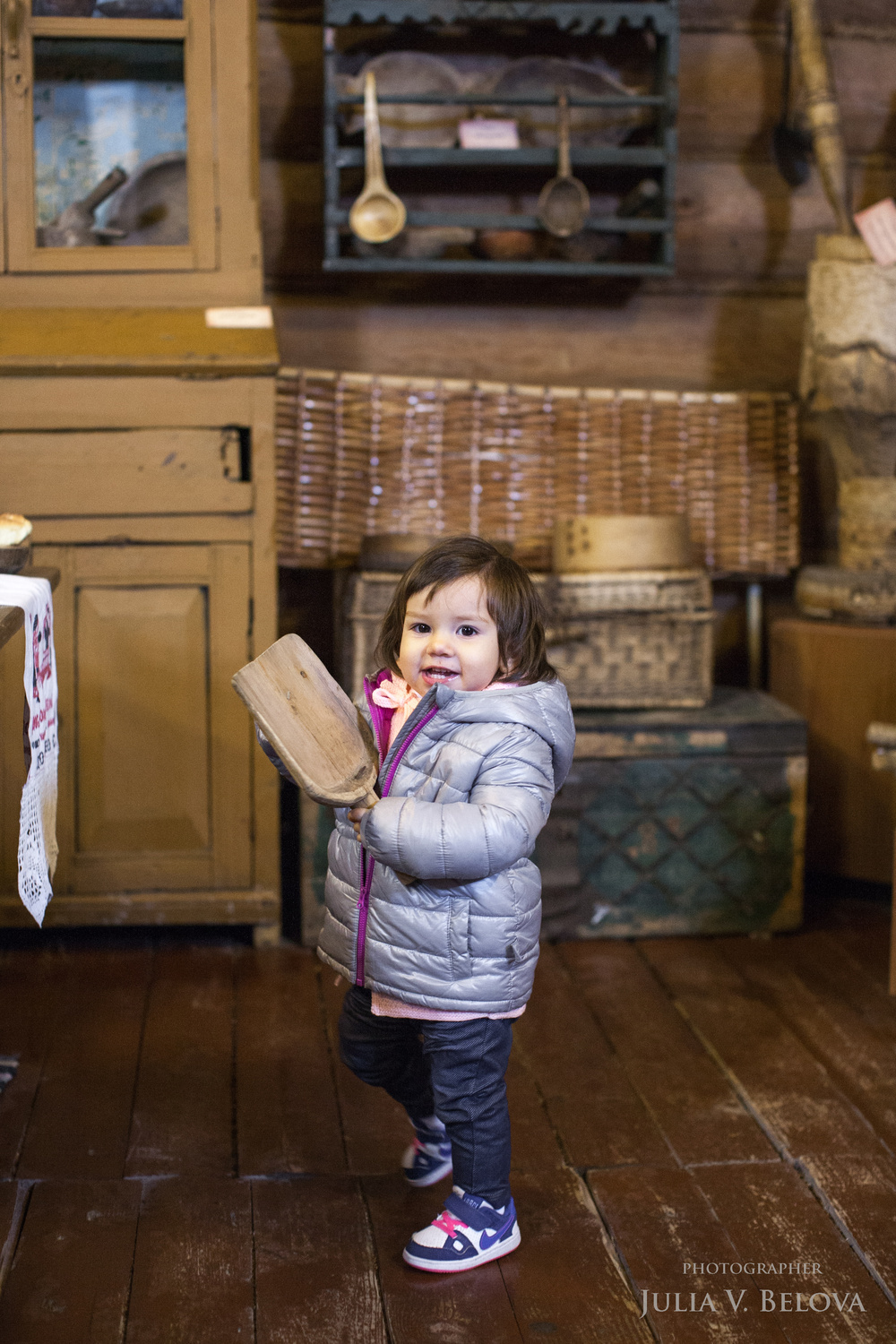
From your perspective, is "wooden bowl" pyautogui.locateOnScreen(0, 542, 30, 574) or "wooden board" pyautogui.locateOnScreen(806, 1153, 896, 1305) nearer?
"wooden board" pyautogui.locateOnScreen(806, 1153, 896, 1305)

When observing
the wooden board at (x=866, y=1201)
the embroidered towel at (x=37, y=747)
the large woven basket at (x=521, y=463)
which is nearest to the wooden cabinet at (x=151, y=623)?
the large woven basket at (x=521, y=463)

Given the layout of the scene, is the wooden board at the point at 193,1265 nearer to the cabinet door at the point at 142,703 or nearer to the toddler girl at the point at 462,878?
the toddler girl at the point at 462,878

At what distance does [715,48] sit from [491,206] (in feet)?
2.17

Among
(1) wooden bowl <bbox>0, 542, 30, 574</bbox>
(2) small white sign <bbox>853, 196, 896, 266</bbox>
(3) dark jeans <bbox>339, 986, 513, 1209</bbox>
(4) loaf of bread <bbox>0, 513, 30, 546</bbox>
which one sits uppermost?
(2) small white sign <bbox>853, 196, 896, 266</bbox>

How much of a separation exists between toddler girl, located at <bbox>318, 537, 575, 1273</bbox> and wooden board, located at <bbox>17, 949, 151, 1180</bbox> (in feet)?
1.73

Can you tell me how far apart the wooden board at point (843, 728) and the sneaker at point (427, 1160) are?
1465 mm

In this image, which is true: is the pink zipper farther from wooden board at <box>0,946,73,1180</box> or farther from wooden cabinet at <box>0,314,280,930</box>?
wooden cabinet at <box>0,314,280,930</box>

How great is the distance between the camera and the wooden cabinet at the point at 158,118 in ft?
8.25

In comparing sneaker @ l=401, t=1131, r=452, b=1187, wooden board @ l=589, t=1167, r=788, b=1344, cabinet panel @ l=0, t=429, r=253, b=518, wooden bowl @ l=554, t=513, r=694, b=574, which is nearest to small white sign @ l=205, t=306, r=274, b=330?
cabinet panel @ l=0, t=429, r=253, b=518

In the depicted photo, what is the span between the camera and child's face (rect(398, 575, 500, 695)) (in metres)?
1.52

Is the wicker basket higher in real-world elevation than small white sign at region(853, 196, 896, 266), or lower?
lower

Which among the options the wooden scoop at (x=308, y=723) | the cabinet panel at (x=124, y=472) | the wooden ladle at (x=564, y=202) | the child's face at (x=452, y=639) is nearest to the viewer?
the wooden scoop at (x=308, y=723)

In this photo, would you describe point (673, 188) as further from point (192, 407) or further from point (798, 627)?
point (192, 407)

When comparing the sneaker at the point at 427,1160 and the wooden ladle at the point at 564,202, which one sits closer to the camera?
the sneaker at the point at 427,1160
